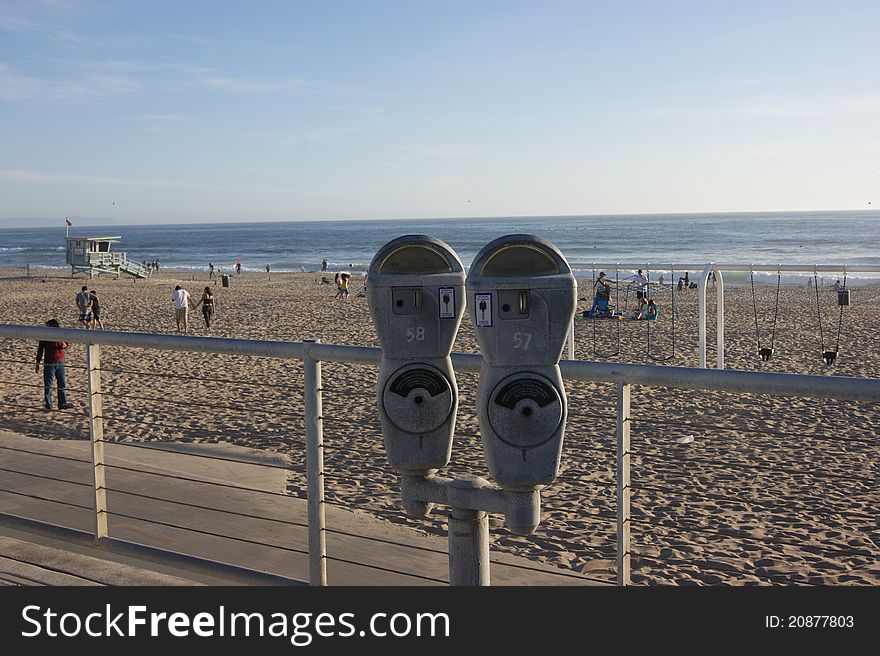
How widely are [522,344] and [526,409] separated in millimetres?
174

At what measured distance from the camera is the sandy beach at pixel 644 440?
5688mm

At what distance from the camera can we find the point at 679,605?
2447mm

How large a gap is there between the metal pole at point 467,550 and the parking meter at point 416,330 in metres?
0.23

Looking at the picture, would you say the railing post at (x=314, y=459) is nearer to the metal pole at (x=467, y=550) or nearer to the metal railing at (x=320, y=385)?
the metal railing at (x=320, y=385)

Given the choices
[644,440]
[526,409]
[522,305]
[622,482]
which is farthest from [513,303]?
[644,440]

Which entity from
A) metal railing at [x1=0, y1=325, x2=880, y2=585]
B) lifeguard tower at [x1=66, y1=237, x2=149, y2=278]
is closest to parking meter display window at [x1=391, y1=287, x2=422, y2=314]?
metal railing at [x1=0, y1=325, x2=880, y2=585]

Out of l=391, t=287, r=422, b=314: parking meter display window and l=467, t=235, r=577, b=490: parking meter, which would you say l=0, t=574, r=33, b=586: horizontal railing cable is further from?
l=467, t=235, r=577, b=490: parking meter

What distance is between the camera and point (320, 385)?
3066 mm

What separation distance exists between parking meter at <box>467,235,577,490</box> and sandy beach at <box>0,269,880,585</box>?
58 centimetres

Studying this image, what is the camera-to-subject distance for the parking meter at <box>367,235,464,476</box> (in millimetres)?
2592

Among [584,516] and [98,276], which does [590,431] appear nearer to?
[584,516]

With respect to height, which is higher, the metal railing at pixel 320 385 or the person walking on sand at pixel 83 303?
the metal railing at pixel 320 385

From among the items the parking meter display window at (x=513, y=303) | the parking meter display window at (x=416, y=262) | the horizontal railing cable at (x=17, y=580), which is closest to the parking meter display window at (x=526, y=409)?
the parking meter display window at (x=513, y=303)

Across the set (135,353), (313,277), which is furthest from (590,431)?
(313,277)
